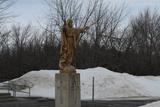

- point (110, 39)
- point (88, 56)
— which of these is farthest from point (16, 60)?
point (110, 39)

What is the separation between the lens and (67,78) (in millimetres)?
17922

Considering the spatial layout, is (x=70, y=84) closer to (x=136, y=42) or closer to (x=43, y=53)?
(x=43, y=53)

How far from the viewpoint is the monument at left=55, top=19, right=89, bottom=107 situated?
1794 centimetres

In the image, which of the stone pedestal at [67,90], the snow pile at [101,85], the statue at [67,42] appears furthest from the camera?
the snow pile at [101,85]

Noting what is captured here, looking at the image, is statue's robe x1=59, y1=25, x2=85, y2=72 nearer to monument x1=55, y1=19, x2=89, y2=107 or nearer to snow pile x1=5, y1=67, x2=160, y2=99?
monument x1=55, y1=19, x2=89, y2=107

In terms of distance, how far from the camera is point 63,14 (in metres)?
57.3

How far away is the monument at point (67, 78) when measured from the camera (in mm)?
17938

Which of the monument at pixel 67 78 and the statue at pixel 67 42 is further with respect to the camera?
the statue at pixel 67 42

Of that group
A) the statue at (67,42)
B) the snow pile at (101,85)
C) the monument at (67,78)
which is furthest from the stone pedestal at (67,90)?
the snow pile at (101,85)

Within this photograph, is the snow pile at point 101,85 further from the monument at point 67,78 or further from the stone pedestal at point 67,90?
the stone pedestal at point 67,90

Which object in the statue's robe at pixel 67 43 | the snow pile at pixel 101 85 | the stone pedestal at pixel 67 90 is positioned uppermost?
the statue's robe at pixel 67 43

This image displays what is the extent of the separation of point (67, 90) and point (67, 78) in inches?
17.9

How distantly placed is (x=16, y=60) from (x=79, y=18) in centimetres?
1049

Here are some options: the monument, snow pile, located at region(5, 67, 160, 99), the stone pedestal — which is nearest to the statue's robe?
the monument
